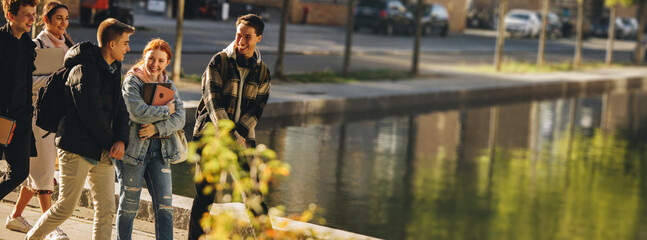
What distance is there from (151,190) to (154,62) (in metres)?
0.69

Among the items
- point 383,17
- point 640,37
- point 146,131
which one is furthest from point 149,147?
point 383,17

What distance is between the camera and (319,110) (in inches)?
571

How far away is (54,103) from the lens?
502 centimetres

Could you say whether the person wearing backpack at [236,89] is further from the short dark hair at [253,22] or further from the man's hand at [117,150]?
the man's hand at [117,150]

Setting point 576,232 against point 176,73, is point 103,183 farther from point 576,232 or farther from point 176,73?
point 176,73

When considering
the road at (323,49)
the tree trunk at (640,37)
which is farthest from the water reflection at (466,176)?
the tree trunk at (640,37)

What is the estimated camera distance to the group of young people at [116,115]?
490 cm

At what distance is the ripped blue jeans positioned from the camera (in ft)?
16.5

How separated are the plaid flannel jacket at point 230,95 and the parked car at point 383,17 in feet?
113

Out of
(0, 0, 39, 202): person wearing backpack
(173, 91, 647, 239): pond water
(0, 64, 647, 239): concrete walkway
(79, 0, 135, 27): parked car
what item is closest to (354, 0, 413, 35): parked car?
(0, 64, 647, 239): concrete walkway

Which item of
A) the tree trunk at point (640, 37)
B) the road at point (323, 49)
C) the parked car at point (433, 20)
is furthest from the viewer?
the parked car at point (433, 20)

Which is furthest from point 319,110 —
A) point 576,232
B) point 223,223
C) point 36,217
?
point 223,223

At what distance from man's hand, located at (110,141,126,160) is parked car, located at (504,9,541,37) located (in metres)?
46.7

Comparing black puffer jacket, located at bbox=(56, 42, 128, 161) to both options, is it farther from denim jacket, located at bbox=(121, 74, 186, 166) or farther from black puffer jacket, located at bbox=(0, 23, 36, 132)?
black puffer jacket, located at bbox=(0, 23, 36, 132)
